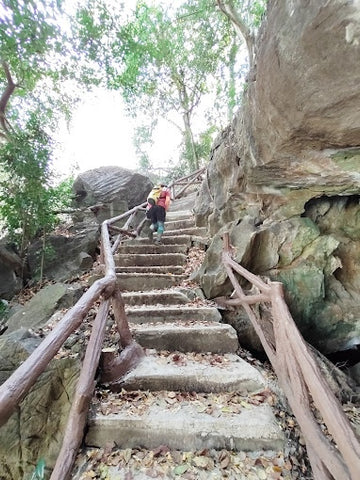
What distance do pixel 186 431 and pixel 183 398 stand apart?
41cm

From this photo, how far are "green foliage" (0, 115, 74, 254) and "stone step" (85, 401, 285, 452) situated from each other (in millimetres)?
5955

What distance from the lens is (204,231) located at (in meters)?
6.94

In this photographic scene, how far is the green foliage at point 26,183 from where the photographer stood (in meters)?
6.65

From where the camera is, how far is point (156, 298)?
4.37 m

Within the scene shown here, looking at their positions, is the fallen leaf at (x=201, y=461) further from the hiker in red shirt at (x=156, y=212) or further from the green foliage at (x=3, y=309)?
the green foliage at (x=3, y=309)

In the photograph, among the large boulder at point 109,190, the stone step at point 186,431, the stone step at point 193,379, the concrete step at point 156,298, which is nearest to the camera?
the stone step at point 186,431

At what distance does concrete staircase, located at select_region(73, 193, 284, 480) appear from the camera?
2.10 meters

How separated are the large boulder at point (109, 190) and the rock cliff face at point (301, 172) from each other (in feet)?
16.7

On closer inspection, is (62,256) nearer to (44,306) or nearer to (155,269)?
(44,306)

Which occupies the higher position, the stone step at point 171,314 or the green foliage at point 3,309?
the stone step at point 171,314

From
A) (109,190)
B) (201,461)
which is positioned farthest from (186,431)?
(109,190)

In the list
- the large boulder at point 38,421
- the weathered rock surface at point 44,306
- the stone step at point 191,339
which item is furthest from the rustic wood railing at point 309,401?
the weathered rock surface at point 44,306

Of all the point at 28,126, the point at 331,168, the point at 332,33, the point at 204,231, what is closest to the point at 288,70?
the point at 332,33

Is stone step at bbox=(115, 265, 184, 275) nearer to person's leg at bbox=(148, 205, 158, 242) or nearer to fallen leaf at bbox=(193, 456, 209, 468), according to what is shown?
person's leg at bbox=(148, 205, 158, 242)
